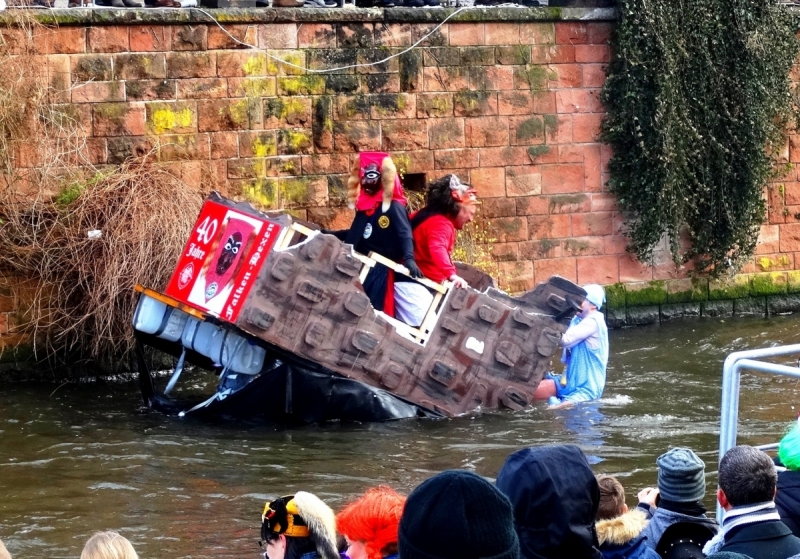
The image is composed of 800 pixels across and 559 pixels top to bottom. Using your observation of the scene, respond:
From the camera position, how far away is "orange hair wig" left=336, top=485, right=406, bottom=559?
376cm

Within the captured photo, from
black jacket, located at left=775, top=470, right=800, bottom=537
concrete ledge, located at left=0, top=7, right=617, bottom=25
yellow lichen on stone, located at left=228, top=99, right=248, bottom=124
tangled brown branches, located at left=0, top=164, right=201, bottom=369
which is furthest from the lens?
yellow lichen on stone, located at left=228, top=99, right=248, bottom=124

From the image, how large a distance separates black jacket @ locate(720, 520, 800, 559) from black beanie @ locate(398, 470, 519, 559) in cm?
149

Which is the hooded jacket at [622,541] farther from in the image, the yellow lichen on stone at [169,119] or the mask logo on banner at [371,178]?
the yellow lichen on stone at [169,119]

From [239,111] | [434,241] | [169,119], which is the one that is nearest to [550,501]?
[434,241]

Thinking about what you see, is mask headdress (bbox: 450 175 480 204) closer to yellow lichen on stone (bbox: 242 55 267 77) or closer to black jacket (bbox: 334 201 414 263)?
black jacket (bbox: 334 201 414 263)

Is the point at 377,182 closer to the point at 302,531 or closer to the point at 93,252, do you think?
the point at 93,252

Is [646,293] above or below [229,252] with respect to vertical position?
below

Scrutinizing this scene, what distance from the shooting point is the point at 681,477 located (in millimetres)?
4402

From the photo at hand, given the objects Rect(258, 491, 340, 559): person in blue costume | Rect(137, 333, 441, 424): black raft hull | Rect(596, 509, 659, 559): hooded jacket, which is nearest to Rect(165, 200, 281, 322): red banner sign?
Rect(137, 333, 441, 424): black raft hull

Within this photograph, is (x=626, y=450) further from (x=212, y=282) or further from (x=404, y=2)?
(x=404, y=2)

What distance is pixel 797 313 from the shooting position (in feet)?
53.8

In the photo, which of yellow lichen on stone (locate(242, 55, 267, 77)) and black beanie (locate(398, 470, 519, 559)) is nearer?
black beanie (locate(398, 470, 519, 559))

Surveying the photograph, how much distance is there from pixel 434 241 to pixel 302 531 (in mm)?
6273

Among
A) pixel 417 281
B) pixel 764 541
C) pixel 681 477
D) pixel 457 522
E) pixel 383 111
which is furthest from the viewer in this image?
pixel 383 111
